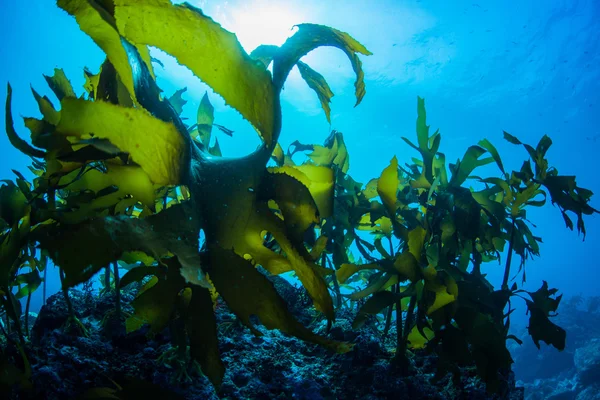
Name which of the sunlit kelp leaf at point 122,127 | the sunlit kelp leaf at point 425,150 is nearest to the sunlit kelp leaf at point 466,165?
the sunlit kelp leaf at point 425,150

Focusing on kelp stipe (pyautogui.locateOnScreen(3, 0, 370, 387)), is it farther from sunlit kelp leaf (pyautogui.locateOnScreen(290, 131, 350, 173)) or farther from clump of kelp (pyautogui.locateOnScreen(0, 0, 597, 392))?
sunlit kelp leaf (pyautogui.locateOnScreen(290, 131, 350, 173))

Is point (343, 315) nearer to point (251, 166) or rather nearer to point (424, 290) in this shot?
point (424, 290)

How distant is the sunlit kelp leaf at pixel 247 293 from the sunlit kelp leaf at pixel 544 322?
1.50m

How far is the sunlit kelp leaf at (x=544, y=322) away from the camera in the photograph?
59.9 inches

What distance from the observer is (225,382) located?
1.20m

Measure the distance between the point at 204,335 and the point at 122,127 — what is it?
0.56 meters

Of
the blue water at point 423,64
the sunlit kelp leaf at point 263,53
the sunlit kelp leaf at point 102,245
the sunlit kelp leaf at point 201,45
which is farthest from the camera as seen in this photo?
the blue water at point 423,64

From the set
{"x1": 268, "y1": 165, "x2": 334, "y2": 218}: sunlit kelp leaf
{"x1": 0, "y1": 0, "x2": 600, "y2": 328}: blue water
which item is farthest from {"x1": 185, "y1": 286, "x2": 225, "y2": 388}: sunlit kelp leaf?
{"x1": 0, "y1": 0, "x2": 600, "y2": 328}: blue water

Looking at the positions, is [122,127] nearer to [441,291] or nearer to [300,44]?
[300,44]

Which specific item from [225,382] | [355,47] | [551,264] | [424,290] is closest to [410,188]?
[424,290]

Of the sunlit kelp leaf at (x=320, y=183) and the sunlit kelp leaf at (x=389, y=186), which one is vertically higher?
the sunlit kelp leaf at (x=389, y=186)

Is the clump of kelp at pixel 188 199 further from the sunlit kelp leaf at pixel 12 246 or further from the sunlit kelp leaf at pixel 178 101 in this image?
the sunlit kelp leaf at pixel 178 101

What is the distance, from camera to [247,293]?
0.77m

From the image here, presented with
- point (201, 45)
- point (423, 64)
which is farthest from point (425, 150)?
point (423, 64)
